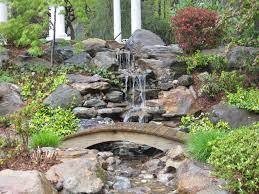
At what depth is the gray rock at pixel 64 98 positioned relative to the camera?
11922mm

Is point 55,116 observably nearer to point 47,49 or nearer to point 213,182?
point 47,49

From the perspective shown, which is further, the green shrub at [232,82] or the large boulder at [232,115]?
the green shrub at [232,82]

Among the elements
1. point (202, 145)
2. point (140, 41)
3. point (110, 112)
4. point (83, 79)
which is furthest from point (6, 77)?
point (202, 145)

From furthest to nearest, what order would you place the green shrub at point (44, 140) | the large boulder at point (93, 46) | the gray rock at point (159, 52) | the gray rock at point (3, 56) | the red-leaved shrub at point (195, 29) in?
1. the large boulder at point (93, 46)
2. the gray rock at point (3, 56)
3. the gray rock at point (159, 52)
4. the red-leaved shrub at point (195, 29)
5. the green shrub at point (44, 140)

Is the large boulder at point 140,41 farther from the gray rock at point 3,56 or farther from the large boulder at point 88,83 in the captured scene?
the gray rock at point 3,56

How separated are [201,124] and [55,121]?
3.48m

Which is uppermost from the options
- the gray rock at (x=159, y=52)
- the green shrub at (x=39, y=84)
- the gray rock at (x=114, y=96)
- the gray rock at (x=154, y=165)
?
the gray rock at (x=159, y=52)

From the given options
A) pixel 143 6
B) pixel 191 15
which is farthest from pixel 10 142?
pixel 143 6

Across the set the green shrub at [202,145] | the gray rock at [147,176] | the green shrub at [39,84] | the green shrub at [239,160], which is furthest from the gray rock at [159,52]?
the green shrub at [239,160]

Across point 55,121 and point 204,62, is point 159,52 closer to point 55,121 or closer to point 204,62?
point 204,62

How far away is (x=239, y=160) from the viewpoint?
19.9 ft

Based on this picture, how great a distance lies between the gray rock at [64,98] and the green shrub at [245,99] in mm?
3861

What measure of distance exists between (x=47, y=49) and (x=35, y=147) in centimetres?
799

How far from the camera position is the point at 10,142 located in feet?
27.2
